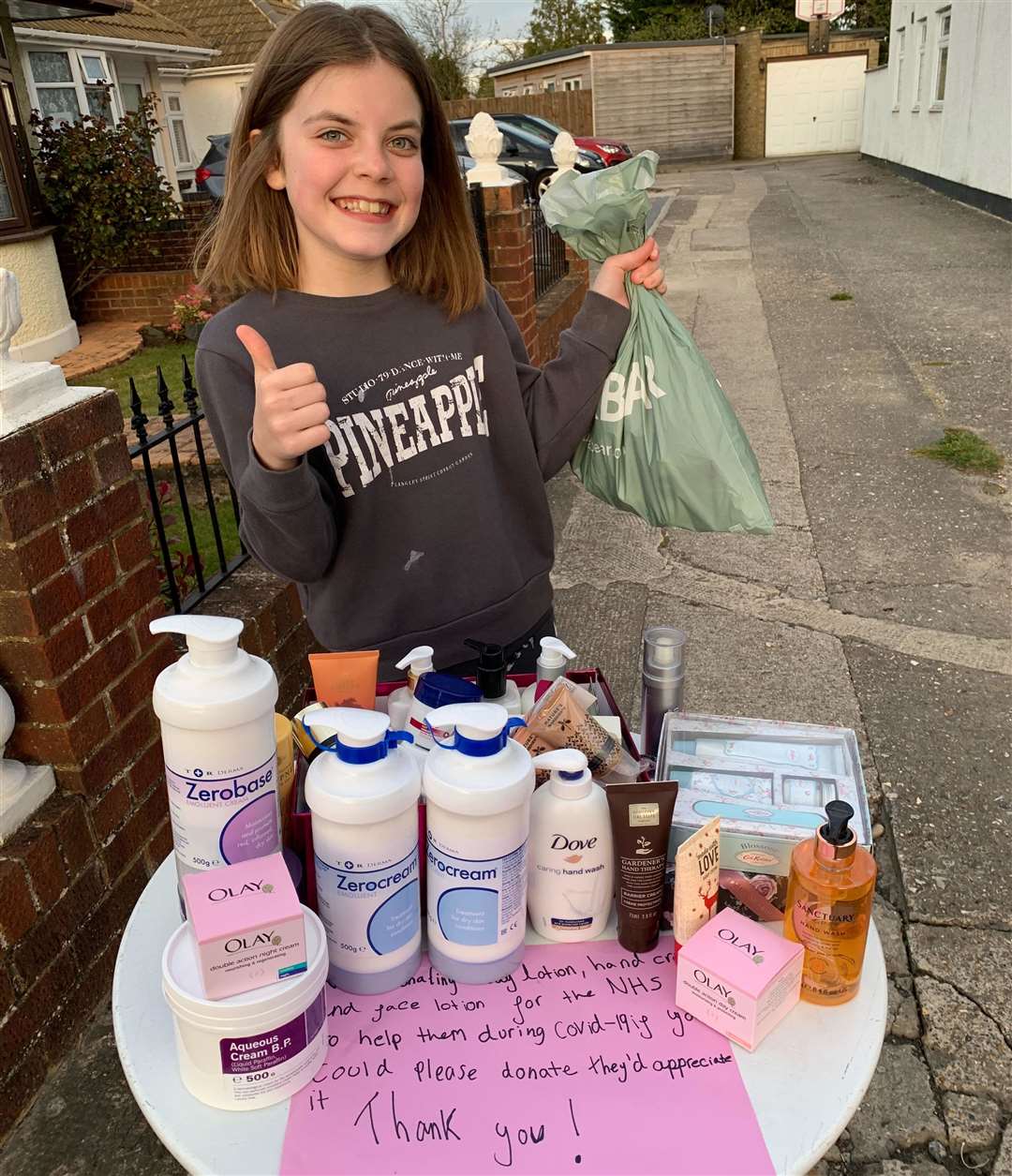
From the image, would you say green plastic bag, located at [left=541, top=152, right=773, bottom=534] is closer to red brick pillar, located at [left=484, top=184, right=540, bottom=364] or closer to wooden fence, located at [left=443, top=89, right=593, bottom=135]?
red brick pillar, located at [left=484, top=184, right=540, bottom=364]

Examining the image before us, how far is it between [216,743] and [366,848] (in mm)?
233

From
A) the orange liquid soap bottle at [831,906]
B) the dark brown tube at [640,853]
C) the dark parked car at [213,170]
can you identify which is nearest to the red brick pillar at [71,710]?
the dark brown tube at [640,853]

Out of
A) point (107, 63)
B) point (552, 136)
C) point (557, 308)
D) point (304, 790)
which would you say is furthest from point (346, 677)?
point (552, 136)

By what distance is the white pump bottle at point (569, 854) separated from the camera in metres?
1.30

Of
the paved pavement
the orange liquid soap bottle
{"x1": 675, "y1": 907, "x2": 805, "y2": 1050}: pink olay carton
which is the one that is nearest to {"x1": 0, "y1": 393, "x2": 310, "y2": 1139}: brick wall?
the paved pavement

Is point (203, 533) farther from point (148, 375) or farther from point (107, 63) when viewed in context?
point (107, 63)

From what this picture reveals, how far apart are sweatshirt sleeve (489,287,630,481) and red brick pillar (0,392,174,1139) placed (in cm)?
94

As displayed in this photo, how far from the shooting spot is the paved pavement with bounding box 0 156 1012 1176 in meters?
2.11

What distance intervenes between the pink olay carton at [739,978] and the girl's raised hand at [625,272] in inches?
48.3

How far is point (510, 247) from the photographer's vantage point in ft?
18.1

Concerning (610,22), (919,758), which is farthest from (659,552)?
(610,22)

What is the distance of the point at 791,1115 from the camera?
1186 millimetres

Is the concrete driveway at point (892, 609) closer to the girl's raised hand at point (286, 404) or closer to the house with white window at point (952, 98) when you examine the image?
the girl's raised hand at point (286, 404)

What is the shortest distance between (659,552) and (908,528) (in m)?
1.29
